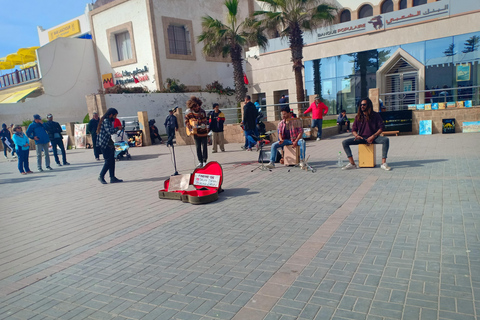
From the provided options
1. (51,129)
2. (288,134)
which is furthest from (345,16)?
(51,129)

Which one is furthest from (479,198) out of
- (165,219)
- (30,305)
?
(30,305)

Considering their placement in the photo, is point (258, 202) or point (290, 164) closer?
point (258, 202)

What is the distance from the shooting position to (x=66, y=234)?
5.13 metres

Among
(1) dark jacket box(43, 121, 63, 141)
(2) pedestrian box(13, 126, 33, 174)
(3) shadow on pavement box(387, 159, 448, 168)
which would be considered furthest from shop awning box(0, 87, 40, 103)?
(3) shadow on pavement box(387, 159, 448, 168)

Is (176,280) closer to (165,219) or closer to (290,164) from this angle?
(165,219)

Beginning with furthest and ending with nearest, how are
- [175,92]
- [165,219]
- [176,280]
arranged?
[175,92], [165,219], [176,280]

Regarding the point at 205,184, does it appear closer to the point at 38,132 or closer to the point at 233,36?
the point at 38,132

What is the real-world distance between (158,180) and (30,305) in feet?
18.4

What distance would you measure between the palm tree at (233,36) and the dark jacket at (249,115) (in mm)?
11301

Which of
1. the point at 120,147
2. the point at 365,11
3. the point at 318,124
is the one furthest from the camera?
the point at 365,11

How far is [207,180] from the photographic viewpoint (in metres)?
6.37

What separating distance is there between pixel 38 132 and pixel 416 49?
22.3 metres

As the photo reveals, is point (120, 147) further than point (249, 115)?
Yes

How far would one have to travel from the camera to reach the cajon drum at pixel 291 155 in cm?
859
